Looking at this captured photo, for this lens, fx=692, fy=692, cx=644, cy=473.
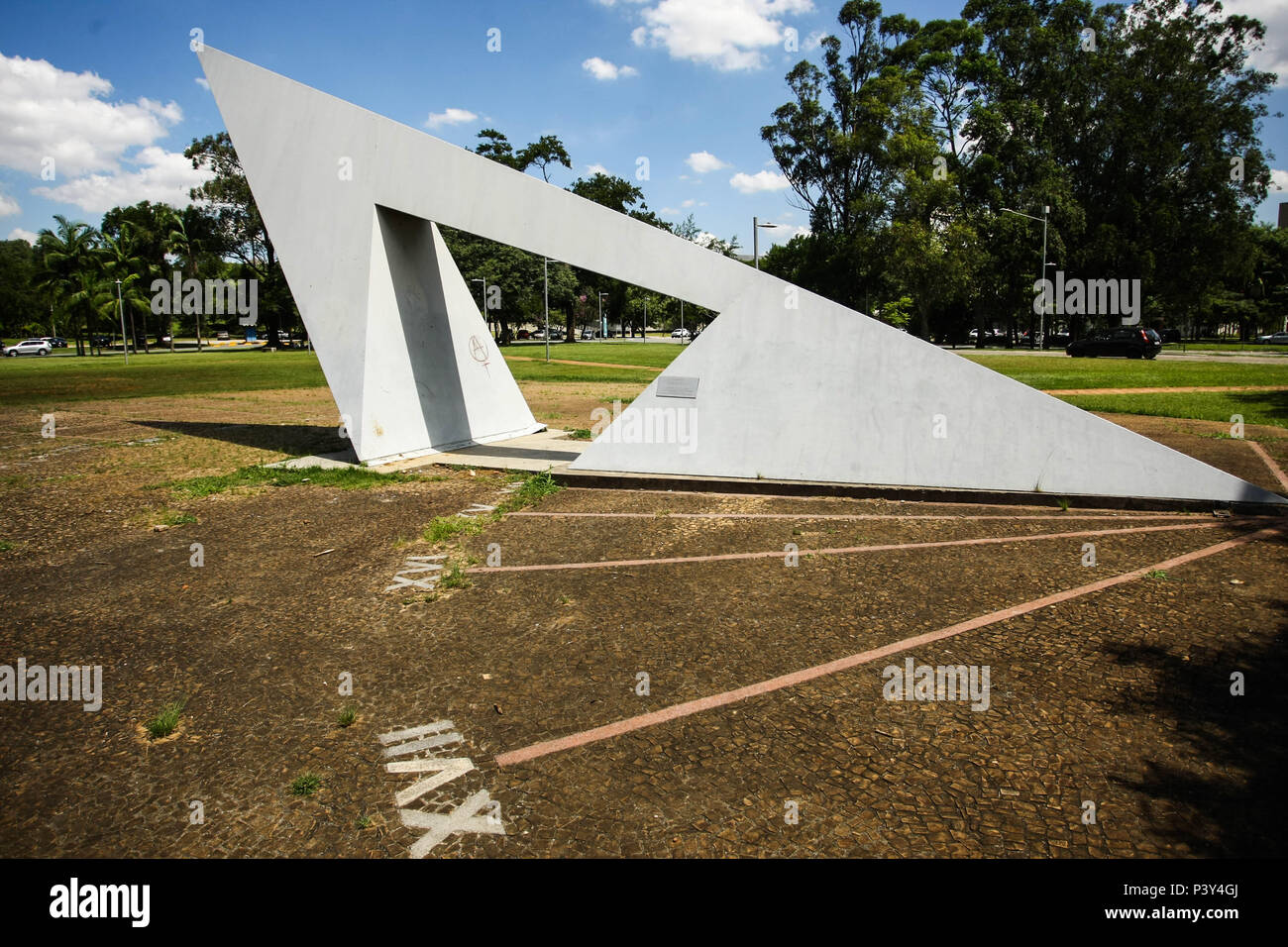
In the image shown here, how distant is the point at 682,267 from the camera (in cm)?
908

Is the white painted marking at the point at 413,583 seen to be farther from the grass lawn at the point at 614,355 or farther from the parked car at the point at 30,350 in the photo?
the parked car at the point at 30,350

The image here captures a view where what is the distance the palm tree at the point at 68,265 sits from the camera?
2416 inches

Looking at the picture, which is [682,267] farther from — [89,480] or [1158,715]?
[89,480]

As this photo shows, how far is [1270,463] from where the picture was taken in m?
9.93

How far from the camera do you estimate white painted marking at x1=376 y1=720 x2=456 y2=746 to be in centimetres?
358

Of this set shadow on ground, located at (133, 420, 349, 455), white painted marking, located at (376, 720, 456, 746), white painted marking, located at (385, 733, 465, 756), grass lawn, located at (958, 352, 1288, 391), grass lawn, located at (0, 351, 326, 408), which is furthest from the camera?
grass lawn, located at (0, 351, 326, 408)

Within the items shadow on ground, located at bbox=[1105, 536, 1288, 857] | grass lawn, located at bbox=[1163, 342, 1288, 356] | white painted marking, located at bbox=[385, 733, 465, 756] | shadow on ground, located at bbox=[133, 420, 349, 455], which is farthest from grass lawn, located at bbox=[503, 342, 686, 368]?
grass lawn, located at bbox=[1163, 342, 1288, 356]

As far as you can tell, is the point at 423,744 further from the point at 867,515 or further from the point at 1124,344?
the point at 1124,344

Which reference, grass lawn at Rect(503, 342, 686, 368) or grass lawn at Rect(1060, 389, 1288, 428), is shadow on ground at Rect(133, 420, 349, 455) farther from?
grass lawn at Rect(503, 342, 686, 368)

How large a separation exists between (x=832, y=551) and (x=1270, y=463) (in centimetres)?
802

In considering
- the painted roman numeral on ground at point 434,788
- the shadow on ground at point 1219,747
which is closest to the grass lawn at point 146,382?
the painted roman numeral on ground at point 434,788

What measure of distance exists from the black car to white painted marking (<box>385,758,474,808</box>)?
3925 cm

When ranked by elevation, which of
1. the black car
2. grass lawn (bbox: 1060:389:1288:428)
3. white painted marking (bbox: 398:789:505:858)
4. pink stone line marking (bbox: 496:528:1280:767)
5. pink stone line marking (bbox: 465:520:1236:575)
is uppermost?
the black car

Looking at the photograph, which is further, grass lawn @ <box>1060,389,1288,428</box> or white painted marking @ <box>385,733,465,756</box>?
grass lawn @ <box>1060,389,1288,428</box>
